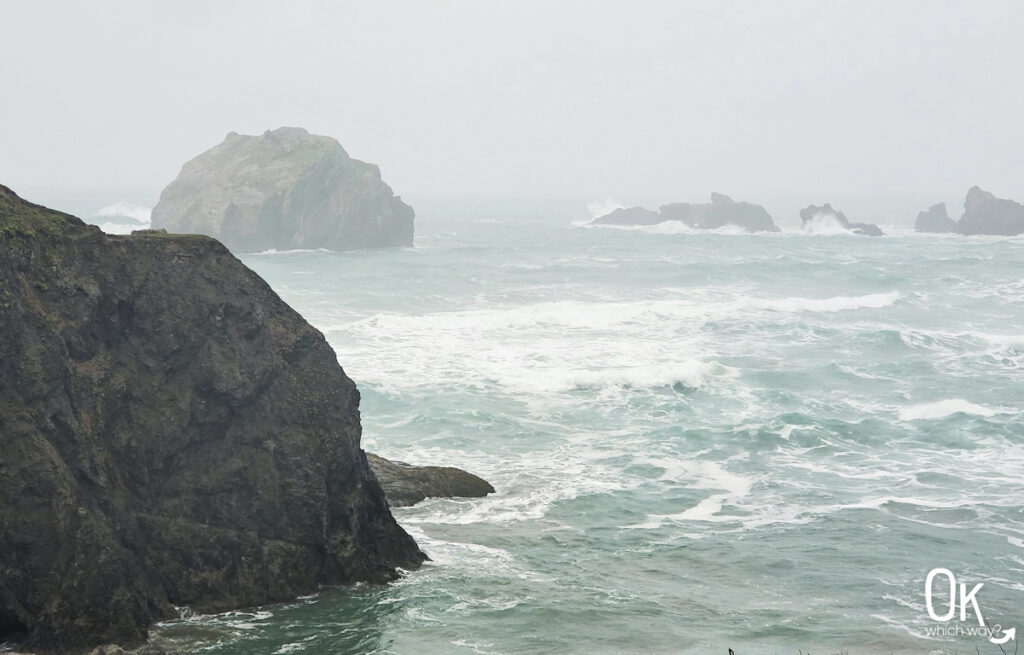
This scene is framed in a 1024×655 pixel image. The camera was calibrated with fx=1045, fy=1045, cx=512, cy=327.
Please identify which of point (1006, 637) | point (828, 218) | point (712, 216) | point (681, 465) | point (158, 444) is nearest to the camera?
point (1006, 637)

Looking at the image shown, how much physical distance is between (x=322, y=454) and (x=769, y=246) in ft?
336

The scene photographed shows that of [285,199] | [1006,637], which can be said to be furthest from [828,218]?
[1006,637]

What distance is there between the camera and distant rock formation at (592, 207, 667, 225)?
160 metres

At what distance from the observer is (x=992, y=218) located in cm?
13100

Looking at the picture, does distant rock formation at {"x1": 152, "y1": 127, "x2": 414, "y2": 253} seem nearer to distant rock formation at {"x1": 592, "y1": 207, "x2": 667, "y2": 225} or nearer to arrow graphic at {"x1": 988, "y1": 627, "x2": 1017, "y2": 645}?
distant rock formation at {"x1": 592, "y1": 207, "x2": 667, "y2": 225}

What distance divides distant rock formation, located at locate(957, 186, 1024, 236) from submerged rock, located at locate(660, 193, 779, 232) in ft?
80.9

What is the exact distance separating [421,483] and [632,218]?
138313mm

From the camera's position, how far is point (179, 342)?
1983 centimetres

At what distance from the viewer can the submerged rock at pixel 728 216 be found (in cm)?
14475

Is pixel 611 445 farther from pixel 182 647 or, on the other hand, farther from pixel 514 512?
pixel 182 647

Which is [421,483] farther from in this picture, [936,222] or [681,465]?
[936,222]

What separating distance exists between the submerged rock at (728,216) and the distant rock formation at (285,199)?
178ft

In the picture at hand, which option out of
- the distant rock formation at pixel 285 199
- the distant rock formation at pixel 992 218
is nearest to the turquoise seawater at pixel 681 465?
the distant rock formation at pixel 285 199

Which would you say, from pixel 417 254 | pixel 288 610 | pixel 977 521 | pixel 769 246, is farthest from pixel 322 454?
pixel 769 246
